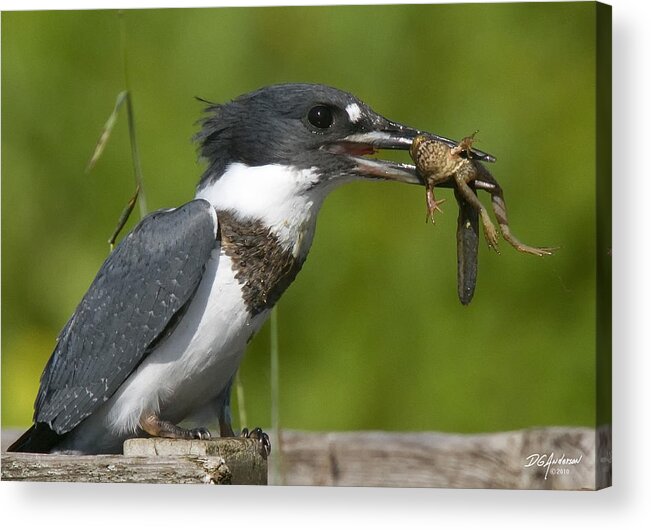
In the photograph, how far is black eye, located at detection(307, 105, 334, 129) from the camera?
15.8 ft

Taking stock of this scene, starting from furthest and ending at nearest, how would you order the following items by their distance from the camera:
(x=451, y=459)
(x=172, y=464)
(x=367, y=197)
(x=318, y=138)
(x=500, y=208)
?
(x=367, y=197) < (x=451, y=459) < (x=500, y=208) < (x=318, y=138) < (x=172, y=464)

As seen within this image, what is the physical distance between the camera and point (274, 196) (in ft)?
15.6

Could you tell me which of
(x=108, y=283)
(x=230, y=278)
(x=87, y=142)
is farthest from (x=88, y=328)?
(x=87, y=142)

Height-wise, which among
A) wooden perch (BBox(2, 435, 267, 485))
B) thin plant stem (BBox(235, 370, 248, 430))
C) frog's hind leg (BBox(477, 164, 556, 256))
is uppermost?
frog's hind leg (BBox(477, 164, 556, 256))

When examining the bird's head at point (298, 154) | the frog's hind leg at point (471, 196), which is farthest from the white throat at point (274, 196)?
the frog's hind leg at point (471, 196)

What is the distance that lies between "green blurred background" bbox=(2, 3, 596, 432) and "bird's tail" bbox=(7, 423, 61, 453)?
0.20 metres

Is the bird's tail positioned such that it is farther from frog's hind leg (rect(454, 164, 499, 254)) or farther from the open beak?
frog's hind leg (rect(454, 164, 499, 254))

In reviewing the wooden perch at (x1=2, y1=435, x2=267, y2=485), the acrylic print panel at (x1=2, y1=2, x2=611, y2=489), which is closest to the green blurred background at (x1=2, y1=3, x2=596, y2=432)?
the acrylic print panel at (x1=2, y1=2, x2=611, y2=489)

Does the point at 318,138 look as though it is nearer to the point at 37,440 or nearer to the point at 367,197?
the point at 367,197

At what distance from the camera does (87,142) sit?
17.8ft

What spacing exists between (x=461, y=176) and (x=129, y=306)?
113 cm

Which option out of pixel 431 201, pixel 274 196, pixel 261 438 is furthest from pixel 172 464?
pixel 431 201

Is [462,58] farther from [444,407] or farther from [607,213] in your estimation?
[444,407]

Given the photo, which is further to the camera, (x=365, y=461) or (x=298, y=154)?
(x=365, y=461)
